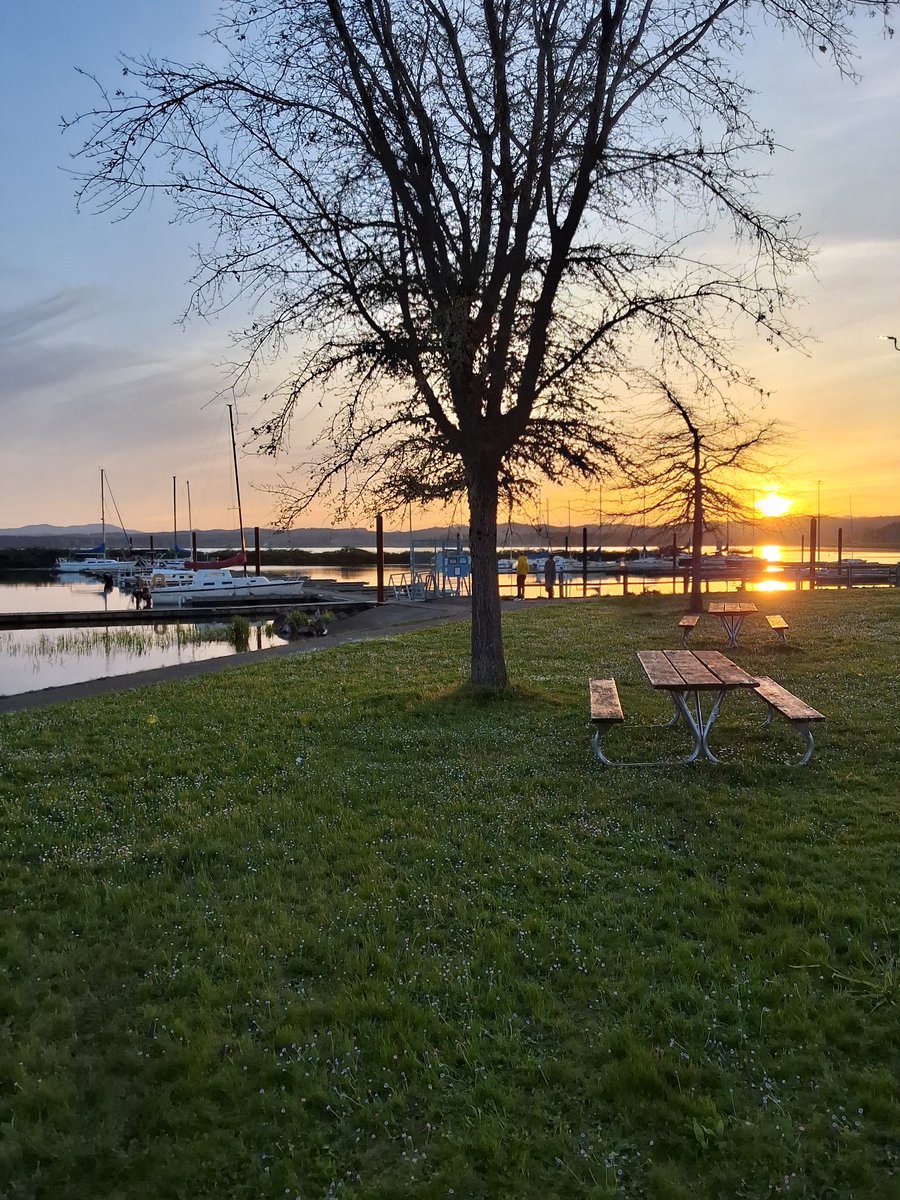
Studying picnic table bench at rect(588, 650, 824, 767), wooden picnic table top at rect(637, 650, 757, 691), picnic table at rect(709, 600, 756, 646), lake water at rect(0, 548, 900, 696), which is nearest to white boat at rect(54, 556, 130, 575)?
lake water at rect(0, 548, 900, 696)

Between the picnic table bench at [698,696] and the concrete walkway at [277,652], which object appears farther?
the concrete walkway at [277,652]

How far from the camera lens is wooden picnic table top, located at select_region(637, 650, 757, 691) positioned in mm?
6895

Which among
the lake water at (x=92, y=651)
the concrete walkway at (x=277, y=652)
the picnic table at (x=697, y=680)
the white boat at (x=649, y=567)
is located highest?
the picnic table at (x=697, y=680)

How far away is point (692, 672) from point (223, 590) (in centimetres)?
3506

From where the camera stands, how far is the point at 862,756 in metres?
7.35

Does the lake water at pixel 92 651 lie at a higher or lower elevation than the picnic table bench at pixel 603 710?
lower

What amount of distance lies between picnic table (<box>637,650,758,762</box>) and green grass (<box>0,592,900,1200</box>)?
0.34 metres

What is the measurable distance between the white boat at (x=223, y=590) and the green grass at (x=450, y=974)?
102ft

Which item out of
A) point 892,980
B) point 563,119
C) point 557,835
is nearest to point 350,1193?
point 892,980

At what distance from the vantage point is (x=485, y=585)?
10.4 metres

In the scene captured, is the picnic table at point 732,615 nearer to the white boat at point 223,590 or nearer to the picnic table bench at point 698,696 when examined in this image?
the picnic table bench at point 698,696

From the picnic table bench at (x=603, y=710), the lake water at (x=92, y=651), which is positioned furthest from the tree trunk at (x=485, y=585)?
the lake water at (x=92, y=651)

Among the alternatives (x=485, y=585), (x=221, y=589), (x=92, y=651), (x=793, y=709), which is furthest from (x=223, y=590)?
(x=793, y=709)

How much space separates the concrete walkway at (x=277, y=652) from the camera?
12561 millimetres
